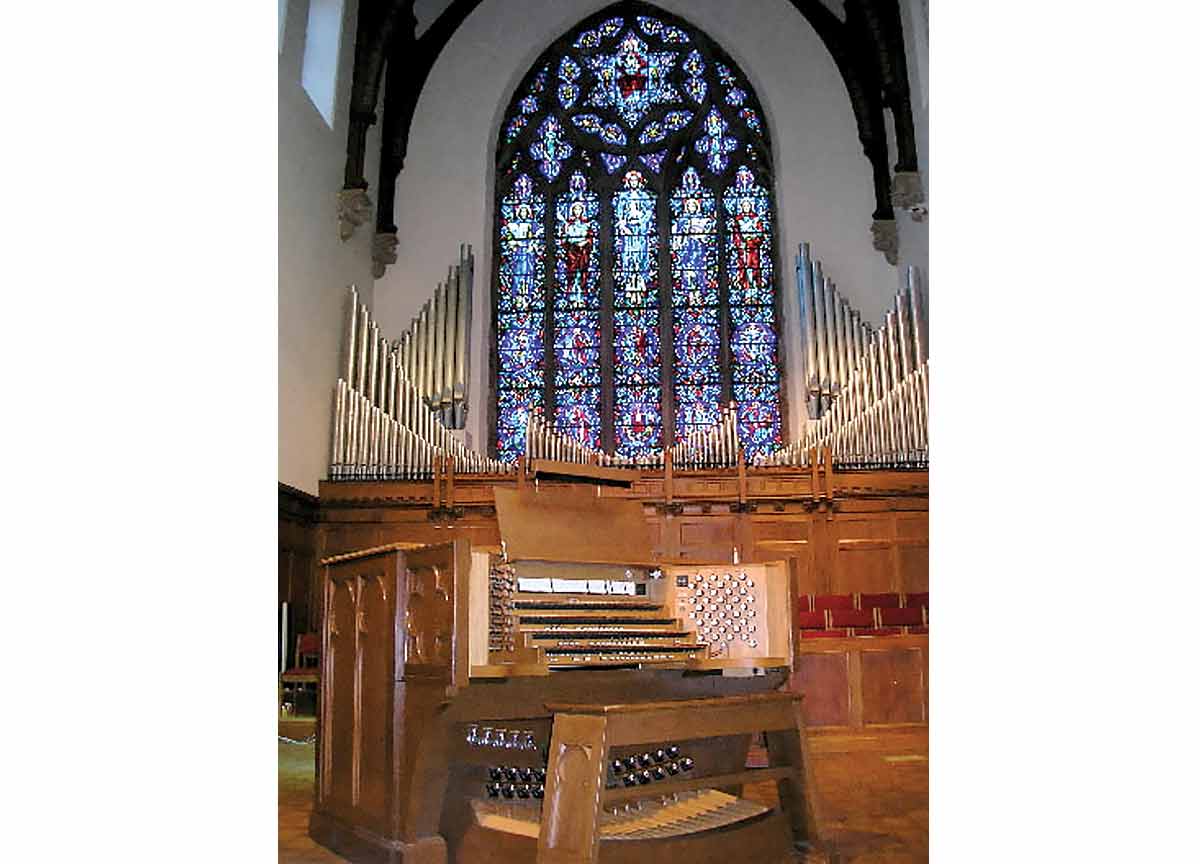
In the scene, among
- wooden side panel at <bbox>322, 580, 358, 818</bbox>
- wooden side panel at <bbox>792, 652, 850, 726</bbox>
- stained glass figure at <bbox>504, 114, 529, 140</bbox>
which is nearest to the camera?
wooden side panel at <bbox>322, 580, 358, 818</bbox>

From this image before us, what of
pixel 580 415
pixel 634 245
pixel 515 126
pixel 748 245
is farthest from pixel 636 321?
pixel 515 126

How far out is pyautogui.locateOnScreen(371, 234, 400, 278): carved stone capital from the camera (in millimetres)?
12547

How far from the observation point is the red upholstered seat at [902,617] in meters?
8.45

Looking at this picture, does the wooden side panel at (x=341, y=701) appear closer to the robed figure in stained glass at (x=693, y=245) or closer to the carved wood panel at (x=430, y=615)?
the carved wood panel at (x=430, y=615)

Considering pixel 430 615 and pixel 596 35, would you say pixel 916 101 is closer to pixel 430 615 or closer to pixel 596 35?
pixel 596 35

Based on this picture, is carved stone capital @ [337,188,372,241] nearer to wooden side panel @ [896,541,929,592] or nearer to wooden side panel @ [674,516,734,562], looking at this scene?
wooden side panel @ [674,516,734,562]

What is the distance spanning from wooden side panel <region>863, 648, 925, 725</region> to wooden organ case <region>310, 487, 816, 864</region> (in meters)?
3.11

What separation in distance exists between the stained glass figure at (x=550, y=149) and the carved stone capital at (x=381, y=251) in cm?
187

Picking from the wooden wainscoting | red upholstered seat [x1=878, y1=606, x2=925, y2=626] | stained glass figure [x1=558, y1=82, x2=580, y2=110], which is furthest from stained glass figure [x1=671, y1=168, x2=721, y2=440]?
the wooden wainscoting

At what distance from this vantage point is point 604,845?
11.1 ft

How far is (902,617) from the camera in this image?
855 cm
